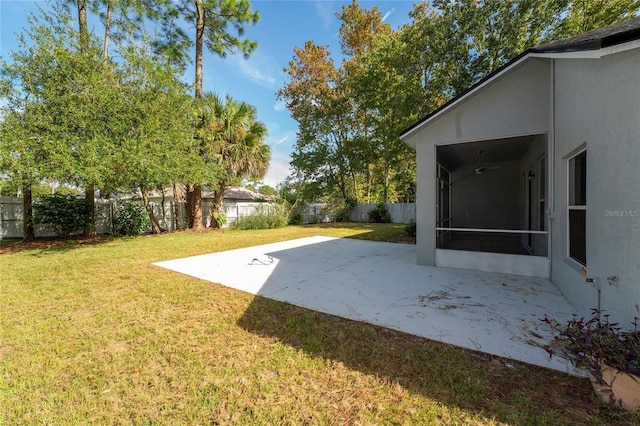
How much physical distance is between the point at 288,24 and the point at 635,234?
13382 millimetres

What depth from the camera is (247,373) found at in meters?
2.22

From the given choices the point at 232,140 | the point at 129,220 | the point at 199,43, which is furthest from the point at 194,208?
the point at 199,43

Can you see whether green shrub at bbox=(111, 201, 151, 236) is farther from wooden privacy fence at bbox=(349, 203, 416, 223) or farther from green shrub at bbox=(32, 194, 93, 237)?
wooden privacy fence at bbox=(349, 203, 416, 223)

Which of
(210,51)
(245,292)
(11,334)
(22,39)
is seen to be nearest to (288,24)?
(210,51)

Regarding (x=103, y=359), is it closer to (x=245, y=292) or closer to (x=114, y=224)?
(x=245, y=292)

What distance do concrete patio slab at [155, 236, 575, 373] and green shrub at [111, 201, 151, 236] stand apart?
6.38 metres

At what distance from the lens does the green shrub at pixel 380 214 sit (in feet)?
58.6

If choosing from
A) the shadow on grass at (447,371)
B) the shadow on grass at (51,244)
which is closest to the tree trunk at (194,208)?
the shadow on grass at (51,244)

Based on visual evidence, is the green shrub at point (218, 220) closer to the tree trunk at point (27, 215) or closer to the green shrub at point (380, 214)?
the tree trunk at point (27, 215)

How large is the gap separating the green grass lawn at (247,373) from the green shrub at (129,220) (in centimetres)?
818

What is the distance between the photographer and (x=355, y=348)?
255 centimetres

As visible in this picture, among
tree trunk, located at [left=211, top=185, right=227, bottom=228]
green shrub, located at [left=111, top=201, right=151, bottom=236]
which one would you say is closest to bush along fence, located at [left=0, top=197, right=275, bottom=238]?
green shrub, located at [left=111, top=201, right=151, bottom=236]

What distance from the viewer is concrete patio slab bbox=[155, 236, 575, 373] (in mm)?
2754

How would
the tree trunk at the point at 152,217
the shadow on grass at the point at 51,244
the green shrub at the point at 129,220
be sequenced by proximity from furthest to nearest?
the tree trunk at the point at 152,217 → the green shrub at the point at 129,220 → the shadow on grass at the point at 51,244
